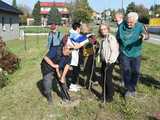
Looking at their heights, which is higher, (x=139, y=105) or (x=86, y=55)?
(x=86, y=55)

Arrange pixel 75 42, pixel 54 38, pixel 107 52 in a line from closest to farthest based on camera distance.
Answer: pixel 107 52 → pixel 75 42 → pixel 54 38

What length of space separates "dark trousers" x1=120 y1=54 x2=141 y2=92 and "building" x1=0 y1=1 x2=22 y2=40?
28909 mm

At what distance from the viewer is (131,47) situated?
31.3ft

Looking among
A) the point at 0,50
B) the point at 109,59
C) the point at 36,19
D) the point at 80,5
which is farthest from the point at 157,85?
the point at 36,19

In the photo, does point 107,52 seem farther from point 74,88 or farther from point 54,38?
point 74,88

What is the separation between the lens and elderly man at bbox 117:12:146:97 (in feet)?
30.5

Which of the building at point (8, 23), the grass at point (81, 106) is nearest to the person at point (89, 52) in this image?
the grass at point (81, 106)

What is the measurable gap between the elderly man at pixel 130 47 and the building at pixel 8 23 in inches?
1140

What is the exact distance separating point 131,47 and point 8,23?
33575 mm

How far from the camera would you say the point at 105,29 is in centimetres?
910

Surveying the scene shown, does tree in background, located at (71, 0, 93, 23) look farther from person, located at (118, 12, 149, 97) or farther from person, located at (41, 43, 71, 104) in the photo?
person, located at (41, 43, 71, 104)

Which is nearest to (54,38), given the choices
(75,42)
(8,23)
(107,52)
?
(75,42)

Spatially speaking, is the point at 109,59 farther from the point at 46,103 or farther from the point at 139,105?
the point at 46,103

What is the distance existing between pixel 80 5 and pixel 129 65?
240 ft
